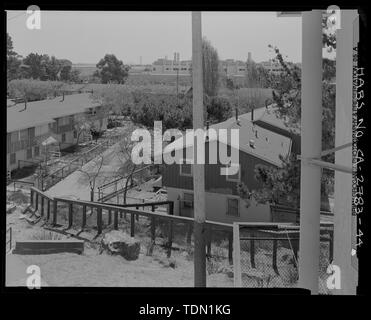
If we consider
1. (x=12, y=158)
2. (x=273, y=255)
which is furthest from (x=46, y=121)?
(x=273, y=255)

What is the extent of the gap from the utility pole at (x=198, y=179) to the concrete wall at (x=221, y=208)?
32mm

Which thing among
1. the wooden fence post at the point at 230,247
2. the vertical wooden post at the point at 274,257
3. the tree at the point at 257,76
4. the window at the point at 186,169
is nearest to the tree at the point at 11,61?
the window at the point at 186,169

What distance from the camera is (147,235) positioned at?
1.95 meters

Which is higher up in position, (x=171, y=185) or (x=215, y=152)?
(x=215, y=152)

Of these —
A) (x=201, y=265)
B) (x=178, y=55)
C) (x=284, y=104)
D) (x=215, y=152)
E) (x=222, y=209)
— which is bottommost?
(x=201, y=265)

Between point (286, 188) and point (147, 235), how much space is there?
2.17 ft

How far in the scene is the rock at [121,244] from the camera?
1851 millimetres

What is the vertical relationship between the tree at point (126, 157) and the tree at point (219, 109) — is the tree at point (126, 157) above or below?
below

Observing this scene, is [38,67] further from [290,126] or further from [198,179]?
[290,126]

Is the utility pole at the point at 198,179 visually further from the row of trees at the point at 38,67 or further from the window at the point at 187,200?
the row of trees at the point at 38,67

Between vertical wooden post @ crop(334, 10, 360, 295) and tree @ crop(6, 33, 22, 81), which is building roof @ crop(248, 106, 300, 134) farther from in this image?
tree @ crop(6, 33, 22, 81)
